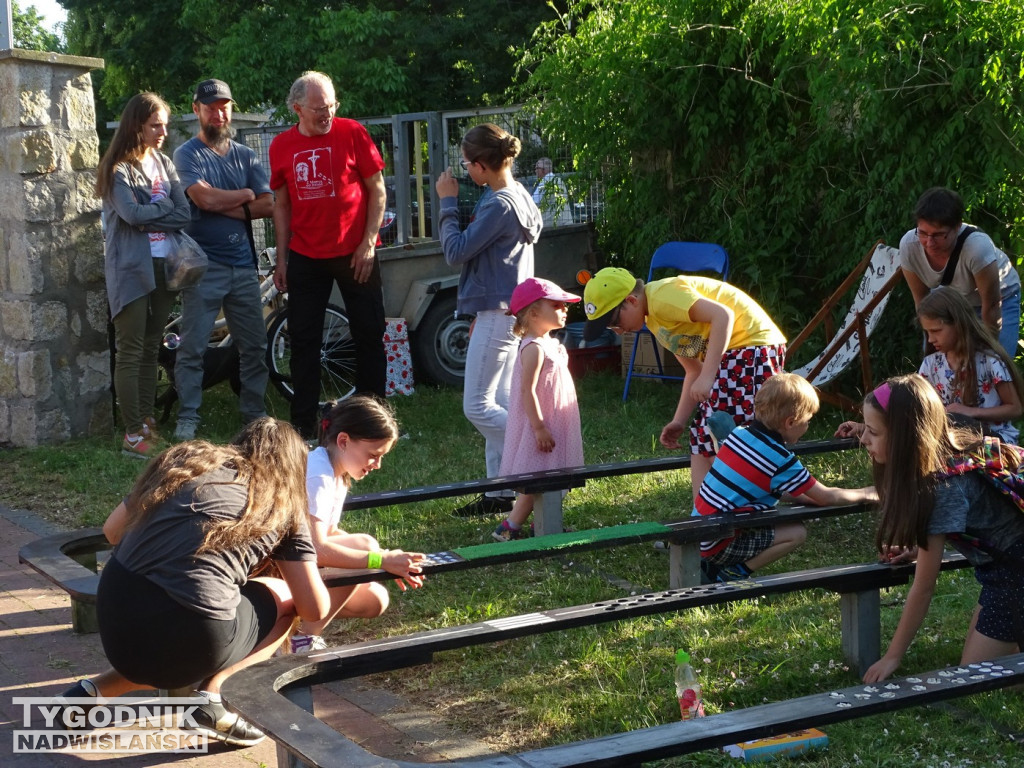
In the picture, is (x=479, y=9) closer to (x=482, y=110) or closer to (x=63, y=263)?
(x=482, y=110)

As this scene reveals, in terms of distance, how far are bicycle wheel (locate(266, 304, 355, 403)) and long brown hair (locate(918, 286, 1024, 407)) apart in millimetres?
4661

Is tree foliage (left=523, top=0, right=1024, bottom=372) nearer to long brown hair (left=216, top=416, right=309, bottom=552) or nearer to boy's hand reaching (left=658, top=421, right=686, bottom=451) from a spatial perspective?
boy's hand reaching (left=658, top=421, right=686, bottom=451)

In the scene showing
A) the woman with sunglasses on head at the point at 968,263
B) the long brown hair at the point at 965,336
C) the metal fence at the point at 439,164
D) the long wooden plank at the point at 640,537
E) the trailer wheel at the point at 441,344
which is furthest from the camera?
the metal fence at the point at 439,164

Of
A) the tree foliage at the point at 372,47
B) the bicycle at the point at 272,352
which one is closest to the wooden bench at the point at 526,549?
the bicycle at the point at 272,352

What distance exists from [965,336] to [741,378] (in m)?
0.87

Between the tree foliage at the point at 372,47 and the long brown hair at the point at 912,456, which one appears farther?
the tree foliage at the point at 372,47

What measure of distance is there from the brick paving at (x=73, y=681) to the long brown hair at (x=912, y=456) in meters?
1.35

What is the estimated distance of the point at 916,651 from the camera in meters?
3.98

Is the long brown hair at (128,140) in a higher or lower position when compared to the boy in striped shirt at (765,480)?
higher

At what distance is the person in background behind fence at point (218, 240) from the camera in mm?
7355

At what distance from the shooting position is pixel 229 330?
7.77 m

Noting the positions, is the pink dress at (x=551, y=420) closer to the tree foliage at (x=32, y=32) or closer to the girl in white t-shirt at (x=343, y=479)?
the girl in white t-shirt at (x=343, y=479)

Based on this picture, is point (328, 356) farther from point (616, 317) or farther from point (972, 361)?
point (972, 361)

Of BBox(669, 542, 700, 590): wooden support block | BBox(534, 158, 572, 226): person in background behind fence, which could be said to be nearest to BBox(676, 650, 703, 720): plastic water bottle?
BBox(669, 542, 700, 590): wooden support block
